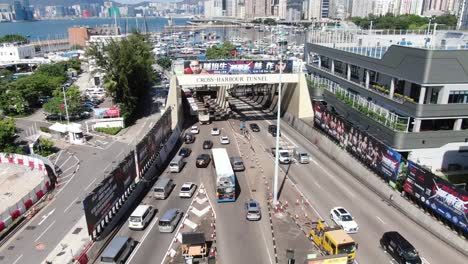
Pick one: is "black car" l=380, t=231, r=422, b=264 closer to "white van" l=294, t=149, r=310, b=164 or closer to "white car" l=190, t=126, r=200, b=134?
"white van" l=294, t=149, r=310, b=164

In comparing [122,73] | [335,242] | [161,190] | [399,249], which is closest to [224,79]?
[122,73]

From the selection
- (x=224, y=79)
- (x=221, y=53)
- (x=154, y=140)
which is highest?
(x=224, y=79)

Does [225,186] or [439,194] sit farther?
[225,186]

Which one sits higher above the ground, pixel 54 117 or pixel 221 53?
pixel 221 53

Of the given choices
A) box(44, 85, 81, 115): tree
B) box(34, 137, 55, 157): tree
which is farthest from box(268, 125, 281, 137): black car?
box(44, 85, 81, 115): tree

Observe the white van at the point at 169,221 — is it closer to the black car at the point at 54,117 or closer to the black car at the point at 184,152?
the black car at the point at 184,152

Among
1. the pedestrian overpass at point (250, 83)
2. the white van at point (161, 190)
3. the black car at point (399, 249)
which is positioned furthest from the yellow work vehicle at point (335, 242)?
the pedestrian overpass at point (250, 83)

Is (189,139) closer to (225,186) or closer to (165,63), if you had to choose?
(225,186)
